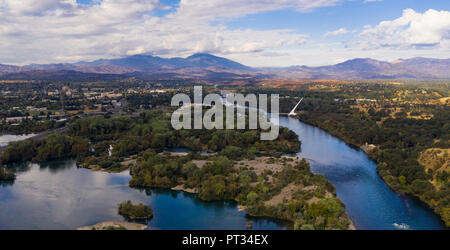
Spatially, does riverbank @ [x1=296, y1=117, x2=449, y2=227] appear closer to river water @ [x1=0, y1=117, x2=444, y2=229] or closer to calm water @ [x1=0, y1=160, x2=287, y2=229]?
river water @ [x1=0, y1=117, x2=444, y2=229]

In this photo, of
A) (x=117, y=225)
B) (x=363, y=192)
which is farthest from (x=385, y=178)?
(x=117, y=225)

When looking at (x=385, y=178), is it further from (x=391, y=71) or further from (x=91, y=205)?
(x=391, y=71)

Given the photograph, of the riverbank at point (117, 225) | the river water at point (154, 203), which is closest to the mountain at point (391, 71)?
the river water at point (154, 203)

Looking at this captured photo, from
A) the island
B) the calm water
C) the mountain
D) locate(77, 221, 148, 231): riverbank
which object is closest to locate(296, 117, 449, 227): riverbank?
the calm water

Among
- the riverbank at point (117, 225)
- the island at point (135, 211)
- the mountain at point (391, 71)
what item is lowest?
the riverbank at point (117, 225)

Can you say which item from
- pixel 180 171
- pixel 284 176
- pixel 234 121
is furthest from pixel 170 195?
pixel 234 121

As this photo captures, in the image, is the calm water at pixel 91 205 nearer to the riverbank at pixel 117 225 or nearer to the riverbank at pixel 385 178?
the riverbank at pixel 117 225

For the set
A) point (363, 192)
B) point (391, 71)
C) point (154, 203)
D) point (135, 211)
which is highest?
point (391, 71)
